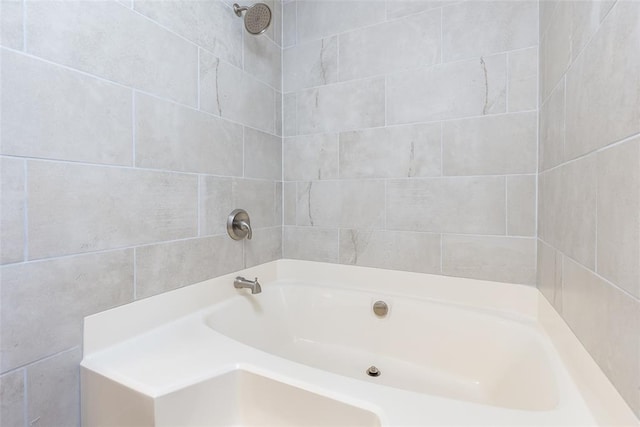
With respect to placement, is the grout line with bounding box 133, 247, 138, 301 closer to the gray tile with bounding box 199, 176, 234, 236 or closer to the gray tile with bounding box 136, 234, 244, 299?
the gray tile with bounding box 136, 234, 244, 299

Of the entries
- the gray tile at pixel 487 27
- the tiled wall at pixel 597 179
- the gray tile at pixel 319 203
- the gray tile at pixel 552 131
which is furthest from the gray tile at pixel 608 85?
the gray tile at pixel 319 203

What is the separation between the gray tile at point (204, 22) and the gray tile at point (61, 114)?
0.32 m

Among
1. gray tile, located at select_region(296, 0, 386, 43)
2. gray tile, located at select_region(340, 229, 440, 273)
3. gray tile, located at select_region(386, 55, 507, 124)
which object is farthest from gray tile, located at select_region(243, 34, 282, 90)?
gray tile, located at select_region(340, 229, 440, 273)

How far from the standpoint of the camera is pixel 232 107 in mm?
1378

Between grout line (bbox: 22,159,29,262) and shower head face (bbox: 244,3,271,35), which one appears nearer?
grout line (bbox: 22,159,29,262)

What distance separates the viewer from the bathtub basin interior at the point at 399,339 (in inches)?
43.7

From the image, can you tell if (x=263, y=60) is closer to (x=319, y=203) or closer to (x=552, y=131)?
(x=319, y=203)

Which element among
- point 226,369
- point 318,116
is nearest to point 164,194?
point 226,369

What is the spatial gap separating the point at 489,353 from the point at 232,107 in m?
1.47

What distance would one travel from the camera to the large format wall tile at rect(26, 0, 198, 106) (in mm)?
788

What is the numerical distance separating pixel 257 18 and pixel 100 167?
94 cm

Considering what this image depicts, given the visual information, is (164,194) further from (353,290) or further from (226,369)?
(353,290)

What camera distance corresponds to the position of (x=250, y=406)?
79 cm

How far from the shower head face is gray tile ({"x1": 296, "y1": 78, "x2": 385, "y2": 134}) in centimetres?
38
